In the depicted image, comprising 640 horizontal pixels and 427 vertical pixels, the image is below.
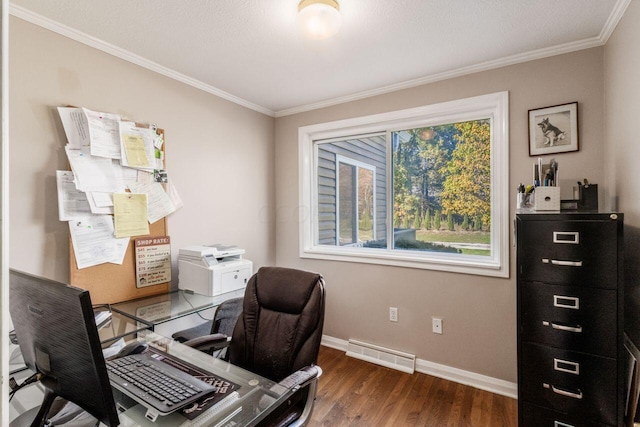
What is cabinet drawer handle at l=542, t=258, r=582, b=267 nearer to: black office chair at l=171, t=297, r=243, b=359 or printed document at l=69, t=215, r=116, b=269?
black office chair at l=171, t=297, r=243, b=359

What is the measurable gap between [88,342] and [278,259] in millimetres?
2783

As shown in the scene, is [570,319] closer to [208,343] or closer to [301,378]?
[301,378]

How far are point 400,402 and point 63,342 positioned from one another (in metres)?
2.16

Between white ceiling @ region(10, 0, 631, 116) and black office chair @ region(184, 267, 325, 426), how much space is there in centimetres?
147

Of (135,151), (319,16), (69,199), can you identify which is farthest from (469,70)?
(69,199)

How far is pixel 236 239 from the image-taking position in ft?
9.96

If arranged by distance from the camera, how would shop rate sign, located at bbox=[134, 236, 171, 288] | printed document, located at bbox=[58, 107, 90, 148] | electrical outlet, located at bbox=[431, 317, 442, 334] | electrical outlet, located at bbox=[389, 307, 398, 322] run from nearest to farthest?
printed document, located at bbox=[58, 107, 90, 148] < shop rate sign, located at bbox=[134, 236, 171, 288] < electrical outlet, located at bbox=[431, 317, 442, 334] < electrical outlet, located at bbox=[389, 307, 398, 322]

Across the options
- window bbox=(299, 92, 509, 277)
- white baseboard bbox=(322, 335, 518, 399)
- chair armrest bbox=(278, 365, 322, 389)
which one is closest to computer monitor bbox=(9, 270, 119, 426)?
chair armrest bbox=(278, 365, 322, 389)

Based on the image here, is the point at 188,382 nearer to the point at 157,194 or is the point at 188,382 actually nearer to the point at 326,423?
the point at 326,423

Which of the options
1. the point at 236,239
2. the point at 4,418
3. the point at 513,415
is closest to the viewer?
the point at 4,418

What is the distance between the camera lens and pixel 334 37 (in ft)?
6.46

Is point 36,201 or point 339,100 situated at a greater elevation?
point 339,100

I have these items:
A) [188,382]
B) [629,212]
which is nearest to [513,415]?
[629,212]

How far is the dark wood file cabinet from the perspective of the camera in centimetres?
148
